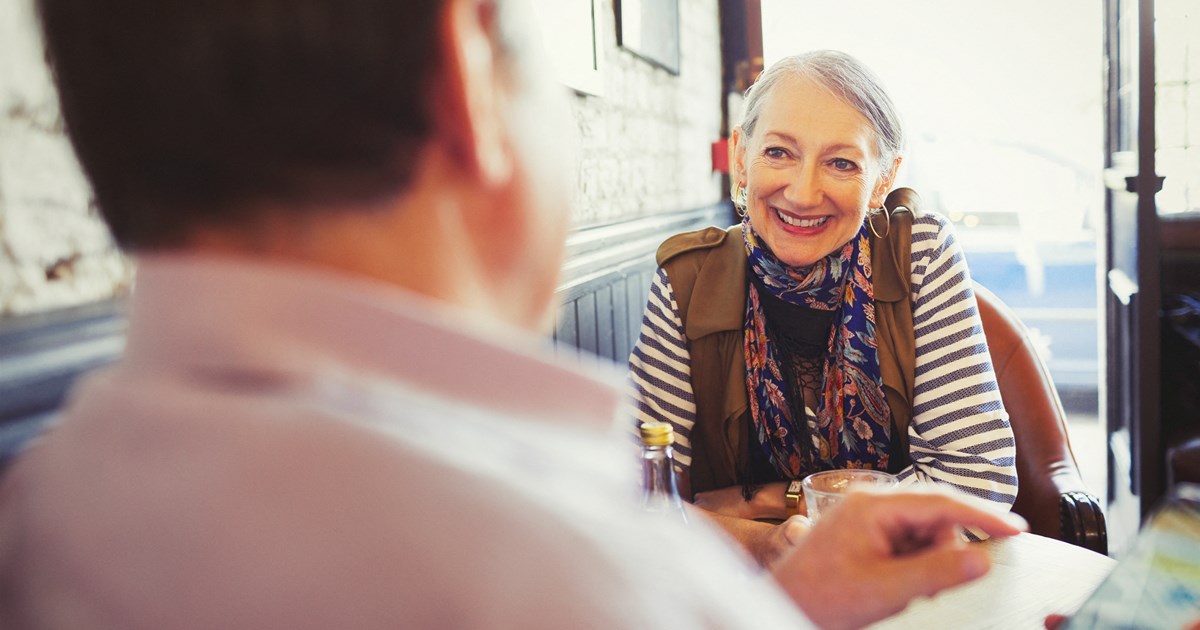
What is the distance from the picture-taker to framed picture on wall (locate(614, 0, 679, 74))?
228 centimetres

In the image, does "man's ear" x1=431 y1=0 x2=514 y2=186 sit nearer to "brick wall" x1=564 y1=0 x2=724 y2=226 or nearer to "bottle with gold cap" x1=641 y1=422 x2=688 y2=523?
"bottle with gold cap" x1=641 y1=422 x2=688 y2=523

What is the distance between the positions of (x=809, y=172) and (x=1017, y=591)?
0.91m

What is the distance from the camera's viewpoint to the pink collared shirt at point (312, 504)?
0.91 ft

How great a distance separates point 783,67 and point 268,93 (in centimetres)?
159

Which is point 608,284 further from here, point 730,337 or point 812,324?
point 812,324

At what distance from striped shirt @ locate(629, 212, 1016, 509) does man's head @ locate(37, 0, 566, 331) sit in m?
1.29

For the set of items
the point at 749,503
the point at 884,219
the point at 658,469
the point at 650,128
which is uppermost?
the point at 650,128

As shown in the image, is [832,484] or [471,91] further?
[832,484]

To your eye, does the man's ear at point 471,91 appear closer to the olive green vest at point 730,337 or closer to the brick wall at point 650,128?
the olive green vest at point 730,337

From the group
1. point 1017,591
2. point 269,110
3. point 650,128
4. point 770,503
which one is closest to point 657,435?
point 1017,591

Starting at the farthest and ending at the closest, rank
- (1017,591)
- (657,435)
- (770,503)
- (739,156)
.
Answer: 1. (739,156)
2. (770,503)
3. (1017,591)
4. (657,435)

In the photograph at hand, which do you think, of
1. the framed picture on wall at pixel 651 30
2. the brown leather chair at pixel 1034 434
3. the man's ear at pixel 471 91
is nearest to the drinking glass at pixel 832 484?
the brown leather chair at pixel 1034 434

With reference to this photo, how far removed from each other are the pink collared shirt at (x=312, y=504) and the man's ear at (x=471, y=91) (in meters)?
0.09

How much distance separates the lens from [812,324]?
180 cm
